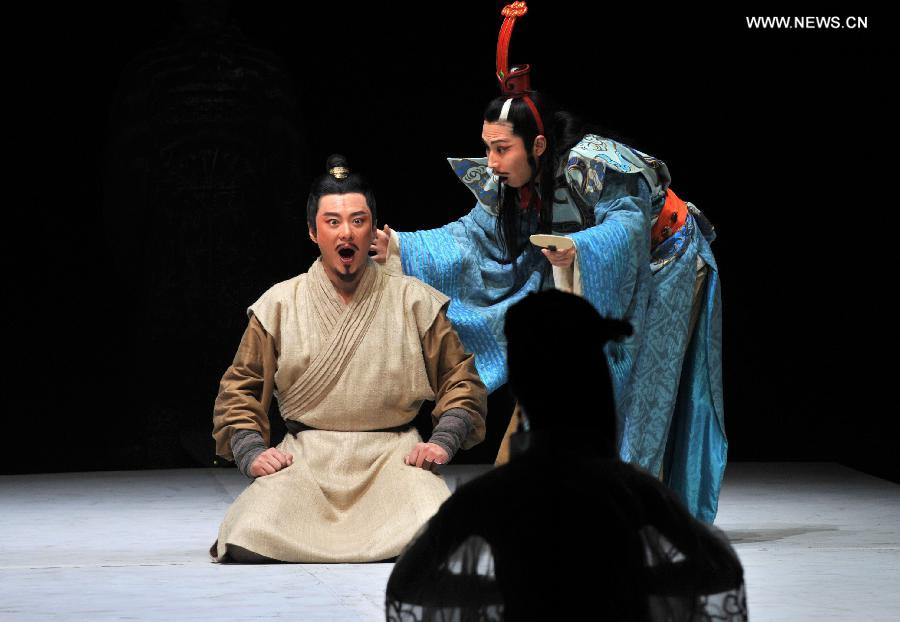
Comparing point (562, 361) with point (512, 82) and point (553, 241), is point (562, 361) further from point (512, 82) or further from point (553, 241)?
point (512, 82)

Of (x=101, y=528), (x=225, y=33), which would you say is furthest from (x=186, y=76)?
(x=101, y=528)

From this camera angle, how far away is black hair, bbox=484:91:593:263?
4129 millimetres

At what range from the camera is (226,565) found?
3752mm

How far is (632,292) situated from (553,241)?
321mm

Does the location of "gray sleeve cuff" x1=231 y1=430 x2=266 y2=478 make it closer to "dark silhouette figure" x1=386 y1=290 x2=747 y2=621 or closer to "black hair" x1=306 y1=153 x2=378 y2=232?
"black hair" x1=306 y1=153 x2=378 y2=232

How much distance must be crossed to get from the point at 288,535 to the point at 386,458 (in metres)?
0.31

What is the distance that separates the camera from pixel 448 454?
392 centimetres

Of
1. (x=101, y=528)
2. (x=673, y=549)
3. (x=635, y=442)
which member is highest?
(x=673, y=549)

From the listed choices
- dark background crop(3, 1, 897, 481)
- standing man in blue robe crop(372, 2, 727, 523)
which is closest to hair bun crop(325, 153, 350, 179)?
standing man in blue robe crop(372, 2, 727, 523)

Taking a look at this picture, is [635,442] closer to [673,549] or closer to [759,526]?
[759,526]

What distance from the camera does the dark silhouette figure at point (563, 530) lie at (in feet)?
6.06

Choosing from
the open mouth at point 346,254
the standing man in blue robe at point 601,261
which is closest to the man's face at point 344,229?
the open mouth at point 346,254

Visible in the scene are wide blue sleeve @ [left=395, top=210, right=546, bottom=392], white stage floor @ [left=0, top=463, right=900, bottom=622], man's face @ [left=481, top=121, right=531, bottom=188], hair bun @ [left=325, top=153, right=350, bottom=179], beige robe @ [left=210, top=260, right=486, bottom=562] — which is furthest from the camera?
wide blue sleeve @ [left=395, top=210, right=546, bottom=392]

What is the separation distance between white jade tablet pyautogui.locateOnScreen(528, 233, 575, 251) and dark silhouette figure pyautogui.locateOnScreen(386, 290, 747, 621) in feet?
6.58
